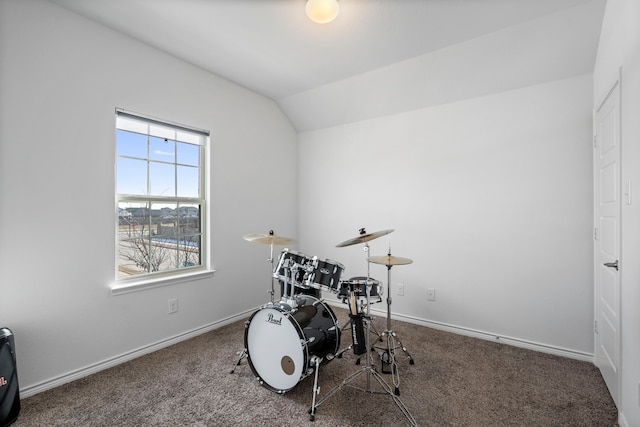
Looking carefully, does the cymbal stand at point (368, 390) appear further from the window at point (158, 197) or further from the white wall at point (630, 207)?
the window at point (158, 197)

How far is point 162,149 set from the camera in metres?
2.66

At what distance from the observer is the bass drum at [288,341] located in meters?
1.79

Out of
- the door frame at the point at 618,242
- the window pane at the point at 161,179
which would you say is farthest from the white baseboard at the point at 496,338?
the window pane at the point at 161,179

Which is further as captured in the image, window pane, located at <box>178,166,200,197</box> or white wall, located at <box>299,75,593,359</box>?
window pane, located at <box>178,166,200,197</box>

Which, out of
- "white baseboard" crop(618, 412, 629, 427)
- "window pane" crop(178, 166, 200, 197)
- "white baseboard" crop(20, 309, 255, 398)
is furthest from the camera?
"window pane" crop(178, 166, 200, 197)

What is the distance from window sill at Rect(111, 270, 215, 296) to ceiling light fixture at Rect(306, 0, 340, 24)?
7.95 ft

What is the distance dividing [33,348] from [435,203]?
11.4 ft

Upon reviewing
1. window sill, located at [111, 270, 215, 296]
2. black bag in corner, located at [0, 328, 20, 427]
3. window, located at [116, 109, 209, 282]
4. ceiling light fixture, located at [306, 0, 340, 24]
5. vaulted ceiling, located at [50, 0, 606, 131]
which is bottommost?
black bag in corner, located at [0, 328, 20, 427]

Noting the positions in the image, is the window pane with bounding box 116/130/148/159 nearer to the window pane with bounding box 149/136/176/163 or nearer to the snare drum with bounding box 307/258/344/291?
the window pane with bounding box 149/136/176/163

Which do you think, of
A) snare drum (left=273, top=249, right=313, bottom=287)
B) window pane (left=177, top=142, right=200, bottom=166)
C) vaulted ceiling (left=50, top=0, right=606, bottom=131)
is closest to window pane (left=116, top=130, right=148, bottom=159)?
window pane (left=177, top=142, right=200, bottom=166)

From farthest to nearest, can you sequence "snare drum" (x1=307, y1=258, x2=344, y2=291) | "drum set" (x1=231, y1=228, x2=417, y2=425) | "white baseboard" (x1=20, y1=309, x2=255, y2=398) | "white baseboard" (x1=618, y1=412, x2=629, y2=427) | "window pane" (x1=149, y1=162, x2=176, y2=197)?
1. "window pane" (x1=149, y1=162, x2=176, y2=197)
2. "snare drum" (x1=307, y1=258, x2=344, y2=291)
3. "white baseboard" (x1=20, y1=309, x2=255, y2=398)
4. "drum set" (x1=231, y1=228, x2=417, y2=425)
5. "white baseboard" (x1=618, y1=412, x2=629, y2=427)

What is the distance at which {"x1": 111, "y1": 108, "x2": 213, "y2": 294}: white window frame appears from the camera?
2330 mm

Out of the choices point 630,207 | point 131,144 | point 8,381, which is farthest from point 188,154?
point 630,207

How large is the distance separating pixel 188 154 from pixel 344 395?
2.54 m
